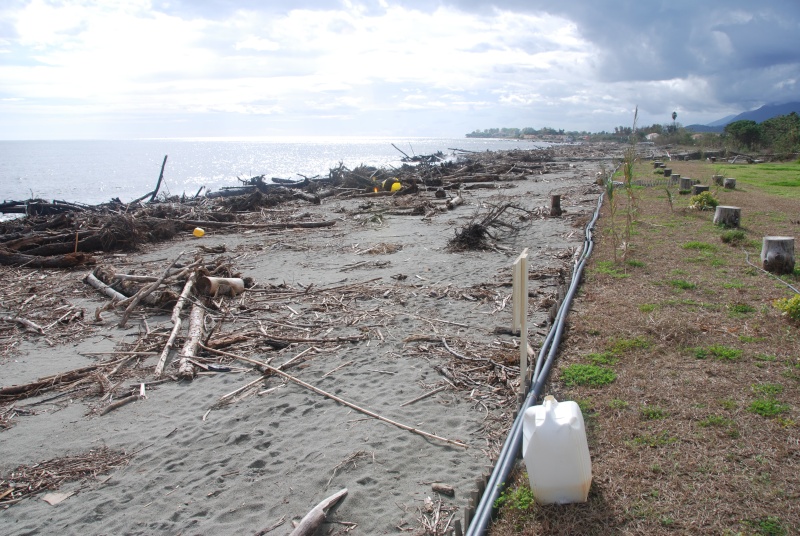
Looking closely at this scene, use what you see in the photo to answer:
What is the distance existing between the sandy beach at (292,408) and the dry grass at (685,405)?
2.19 ft

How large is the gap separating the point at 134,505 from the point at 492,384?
286 centimetres

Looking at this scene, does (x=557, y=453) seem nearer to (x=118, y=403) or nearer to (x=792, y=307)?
(x=792, y=307)

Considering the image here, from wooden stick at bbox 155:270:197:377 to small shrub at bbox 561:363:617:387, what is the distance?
3.93m

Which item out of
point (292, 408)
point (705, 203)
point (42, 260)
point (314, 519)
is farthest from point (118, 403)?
point (705, 203)

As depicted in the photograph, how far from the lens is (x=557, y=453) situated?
271cm

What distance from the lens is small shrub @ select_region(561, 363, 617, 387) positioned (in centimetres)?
422

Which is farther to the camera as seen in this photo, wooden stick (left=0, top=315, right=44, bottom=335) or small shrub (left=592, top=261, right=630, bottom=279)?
small shrub (left=592, top=261, right=630, bottom=279)

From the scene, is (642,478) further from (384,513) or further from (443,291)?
(443,291)

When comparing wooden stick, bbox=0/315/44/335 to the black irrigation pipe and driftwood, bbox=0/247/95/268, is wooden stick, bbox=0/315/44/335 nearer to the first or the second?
driftwood, bbox=0/247/95/268

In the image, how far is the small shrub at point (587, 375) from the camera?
4223 millimetres

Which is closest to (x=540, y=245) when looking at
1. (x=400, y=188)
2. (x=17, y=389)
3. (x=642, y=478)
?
(x=642, y=478)

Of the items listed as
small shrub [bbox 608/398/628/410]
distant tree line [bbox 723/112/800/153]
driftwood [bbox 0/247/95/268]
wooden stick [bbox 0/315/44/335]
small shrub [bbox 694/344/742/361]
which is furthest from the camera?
distant tree line [bbox 723/112/800/153]

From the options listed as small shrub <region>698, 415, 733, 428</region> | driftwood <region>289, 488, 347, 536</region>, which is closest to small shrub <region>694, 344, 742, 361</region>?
small shrub <region>698, 415, 733, 428</region>

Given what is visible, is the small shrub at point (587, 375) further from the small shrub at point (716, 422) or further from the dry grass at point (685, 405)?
the small shrub at point (716, 422)
